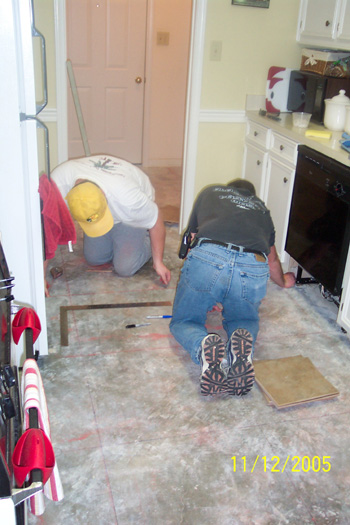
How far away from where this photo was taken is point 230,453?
6.49 ft

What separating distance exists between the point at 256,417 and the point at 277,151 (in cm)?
190

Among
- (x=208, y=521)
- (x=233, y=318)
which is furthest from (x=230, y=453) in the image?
(x=233, y=318)

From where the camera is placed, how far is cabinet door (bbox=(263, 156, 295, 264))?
331 cm

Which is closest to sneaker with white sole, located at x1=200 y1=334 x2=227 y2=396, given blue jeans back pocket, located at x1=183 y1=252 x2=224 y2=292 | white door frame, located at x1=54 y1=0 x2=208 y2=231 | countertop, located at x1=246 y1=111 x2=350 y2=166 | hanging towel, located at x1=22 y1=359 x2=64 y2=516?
blue jeans back pocket, located at x1=183 y1=252 x2=224 y2=292

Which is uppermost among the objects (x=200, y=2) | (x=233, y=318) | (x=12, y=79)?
(x=200, y=2)

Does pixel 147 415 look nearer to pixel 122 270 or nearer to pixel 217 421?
pixel 217 421

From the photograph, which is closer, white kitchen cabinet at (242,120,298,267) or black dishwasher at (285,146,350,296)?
black dishwasher at (285,146,350,296)

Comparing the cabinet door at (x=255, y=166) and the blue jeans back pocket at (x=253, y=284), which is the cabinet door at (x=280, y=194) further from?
the blue jeans back pocket at (x=253, y=284)

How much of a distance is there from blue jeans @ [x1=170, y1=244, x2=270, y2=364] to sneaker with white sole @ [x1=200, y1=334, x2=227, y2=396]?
0.12 metres

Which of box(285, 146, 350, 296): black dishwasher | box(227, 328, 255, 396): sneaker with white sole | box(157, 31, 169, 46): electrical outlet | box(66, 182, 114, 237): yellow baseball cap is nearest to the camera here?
box(227, 328, 255, 396): sneaker with white sole

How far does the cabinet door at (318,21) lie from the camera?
329 cm
